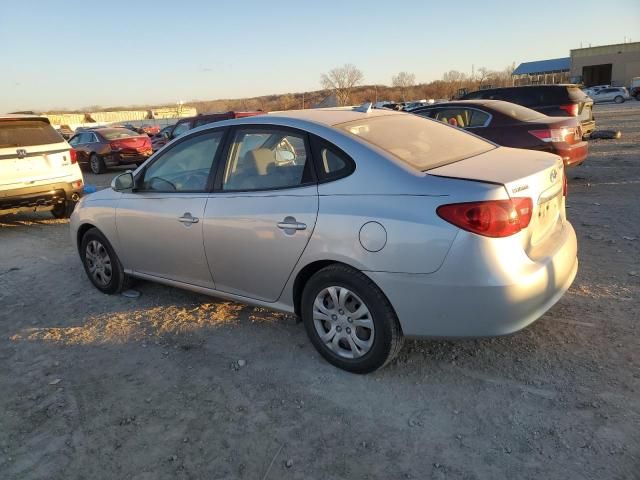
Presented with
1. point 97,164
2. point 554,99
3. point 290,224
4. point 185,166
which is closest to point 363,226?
point 290,224

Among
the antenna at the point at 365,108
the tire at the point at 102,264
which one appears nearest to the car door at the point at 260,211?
the antenna at the point at 365,108

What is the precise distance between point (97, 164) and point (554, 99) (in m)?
13.0

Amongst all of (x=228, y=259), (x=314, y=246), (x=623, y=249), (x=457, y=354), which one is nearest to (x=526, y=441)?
(x=457, y=354)

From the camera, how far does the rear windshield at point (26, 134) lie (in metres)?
8.02

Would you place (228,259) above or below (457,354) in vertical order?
above

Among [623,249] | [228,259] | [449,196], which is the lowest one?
[623,249]

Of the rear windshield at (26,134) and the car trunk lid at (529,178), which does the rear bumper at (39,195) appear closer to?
the rear windshield at (26,134)

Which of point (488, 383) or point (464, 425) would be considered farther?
point (488, 383)

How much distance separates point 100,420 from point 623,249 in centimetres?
493

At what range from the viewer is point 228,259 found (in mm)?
3818

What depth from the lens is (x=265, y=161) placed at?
3.75m

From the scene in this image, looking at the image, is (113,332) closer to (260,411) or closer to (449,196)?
A: (260,411)

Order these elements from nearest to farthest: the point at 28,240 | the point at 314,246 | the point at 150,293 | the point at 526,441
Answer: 1. the point at 526,441
2. the point at 314,246
3. the point at 150,293
4. the point at 28,240

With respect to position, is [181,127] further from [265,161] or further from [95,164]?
[265,161]
